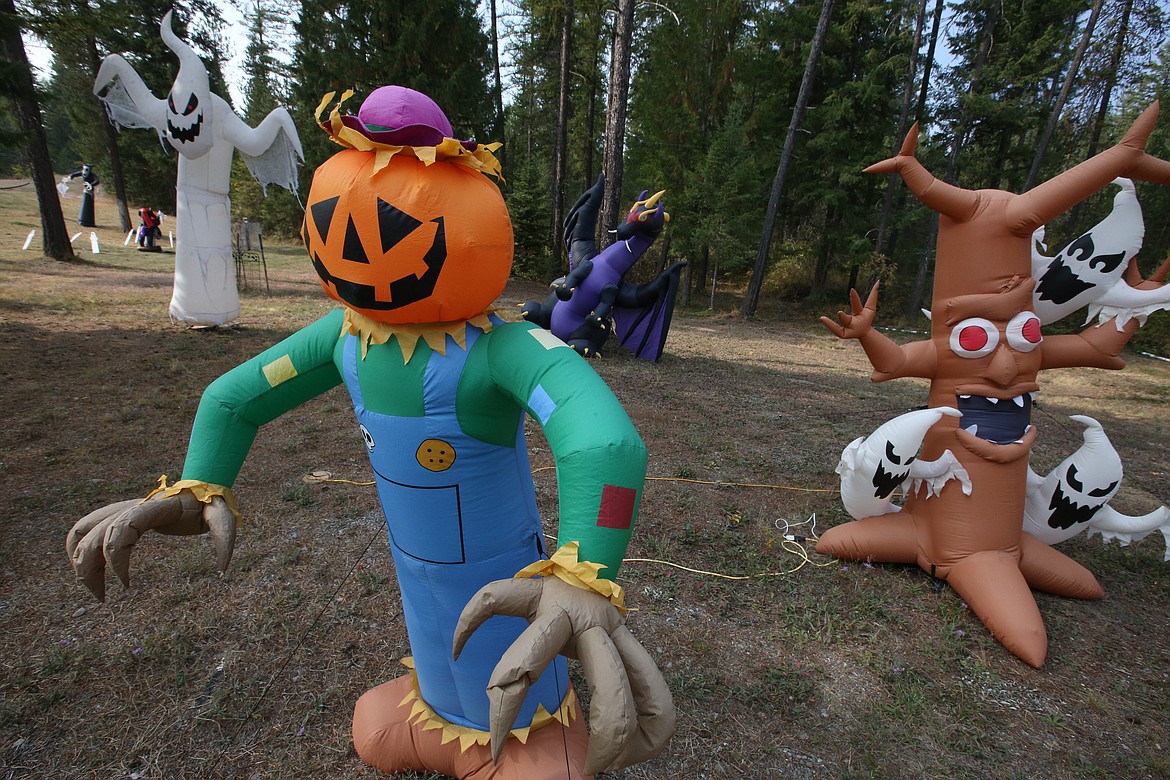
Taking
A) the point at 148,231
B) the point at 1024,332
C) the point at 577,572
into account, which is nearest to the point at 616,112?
the point at 1024,332

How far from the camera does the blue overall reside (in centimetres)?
157

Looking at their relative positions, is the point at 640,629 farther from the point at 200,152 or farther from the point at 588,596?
the point at 200,152

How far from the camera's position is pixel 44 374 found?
231 inches

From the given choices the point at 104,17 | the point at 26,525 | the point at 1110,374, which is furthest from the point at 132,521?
the point at 1110,374

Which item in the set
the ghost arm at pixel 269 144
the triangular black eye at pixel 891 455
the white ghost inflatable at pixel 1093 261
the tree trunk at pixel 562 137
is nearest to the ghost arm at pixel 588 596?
the triangular black eye at pixel 891 455

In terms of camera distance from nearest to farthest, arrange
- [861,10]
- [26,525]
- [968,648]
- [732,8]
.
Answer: [968,648]
[26,525]
[861,10]
[732,8]

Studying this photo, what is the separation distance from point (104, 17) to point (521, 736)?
35.8ft

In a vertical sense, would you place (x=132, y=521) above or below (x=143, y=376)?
above

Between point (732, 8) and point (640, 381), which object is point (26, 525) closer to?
point (640, 381)

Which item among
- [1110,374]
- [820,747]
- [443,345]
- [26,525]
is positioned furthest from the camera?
[1110,374]

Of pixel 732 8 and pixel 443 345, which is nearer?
pixel 443 345

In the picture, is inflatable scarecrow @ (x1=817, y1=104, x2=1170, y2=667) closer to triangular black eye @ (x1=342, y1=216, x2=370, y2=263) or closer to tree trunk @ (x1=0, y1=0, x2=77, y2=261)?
triangular black eye @ (x1=342, y1=216, x2=370, y2=263)

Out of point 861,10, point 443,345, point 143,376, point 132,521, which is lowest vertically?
point 143,376

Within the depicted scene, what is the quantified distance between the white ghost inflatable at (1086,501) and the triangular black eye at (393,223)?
3.60 m
